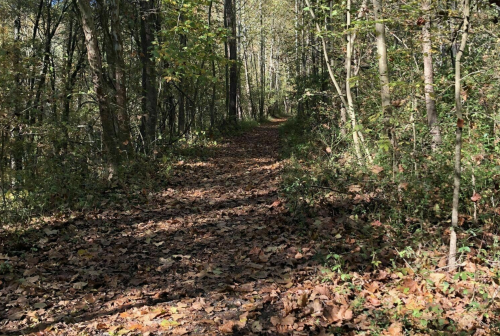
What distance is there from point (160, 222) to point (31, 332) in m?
3.21

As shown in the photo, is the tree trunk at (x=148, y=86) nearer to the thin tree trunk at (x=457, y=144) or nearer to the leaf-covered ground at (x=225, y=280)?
the leaf-covered ground at (x=225, y=280)

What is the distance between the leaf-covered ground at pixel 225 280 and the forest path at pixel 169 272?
0.02 metres

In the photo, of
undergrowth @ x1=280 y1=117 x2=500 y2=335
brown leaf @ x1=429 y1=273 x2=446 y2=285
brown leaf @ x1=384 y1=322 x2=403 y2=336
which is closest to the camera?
brown leaf @ x1=384 y1=322 x2=403 y2=336

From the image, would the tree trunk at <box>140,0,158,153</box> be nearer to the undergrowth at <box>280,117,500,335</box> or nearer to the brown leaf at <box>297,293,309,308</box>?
the undergrowth at <box>280,117,500,335</box>

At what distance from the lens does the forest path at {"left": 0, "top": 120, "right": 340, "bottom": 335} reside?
11.6ft

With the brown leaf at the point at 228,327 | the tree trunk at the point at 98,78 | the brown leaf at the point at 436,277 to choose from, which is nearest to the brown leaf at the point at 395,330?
the brown leaf at the point at 436,277

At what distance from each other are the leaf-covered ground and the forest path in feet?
0.05

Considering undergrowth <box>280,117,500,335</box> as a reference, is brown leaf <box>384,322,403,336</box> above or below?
below

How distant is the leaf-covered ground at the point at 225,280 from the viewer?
3344mm

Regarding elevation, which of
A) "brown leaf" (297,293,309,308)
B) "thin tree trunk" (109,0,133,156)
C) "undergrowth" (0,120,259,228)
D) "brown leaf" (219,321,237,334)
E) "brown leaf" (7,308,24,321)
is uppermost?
"thin tree trunk" (109,0,133,156)

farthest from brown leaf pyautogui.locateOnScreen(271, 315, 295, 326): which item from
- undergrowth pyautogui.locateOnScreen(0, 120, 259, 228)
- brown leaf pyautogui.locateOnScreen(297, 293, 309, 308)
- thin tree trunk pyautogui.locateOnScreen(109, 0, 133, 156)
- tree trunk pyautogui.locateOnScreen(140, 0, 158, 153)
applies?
tree trunk pyautogui.locateOnScreen(140, 0, 158, 153)

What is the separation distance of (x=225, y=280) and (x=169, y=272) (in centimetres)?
82

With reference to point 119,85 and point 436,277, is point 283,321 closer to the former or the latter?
point 436,277

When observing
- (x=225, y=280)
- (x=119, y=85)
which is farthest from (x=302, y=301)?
(x=119, y=85)
